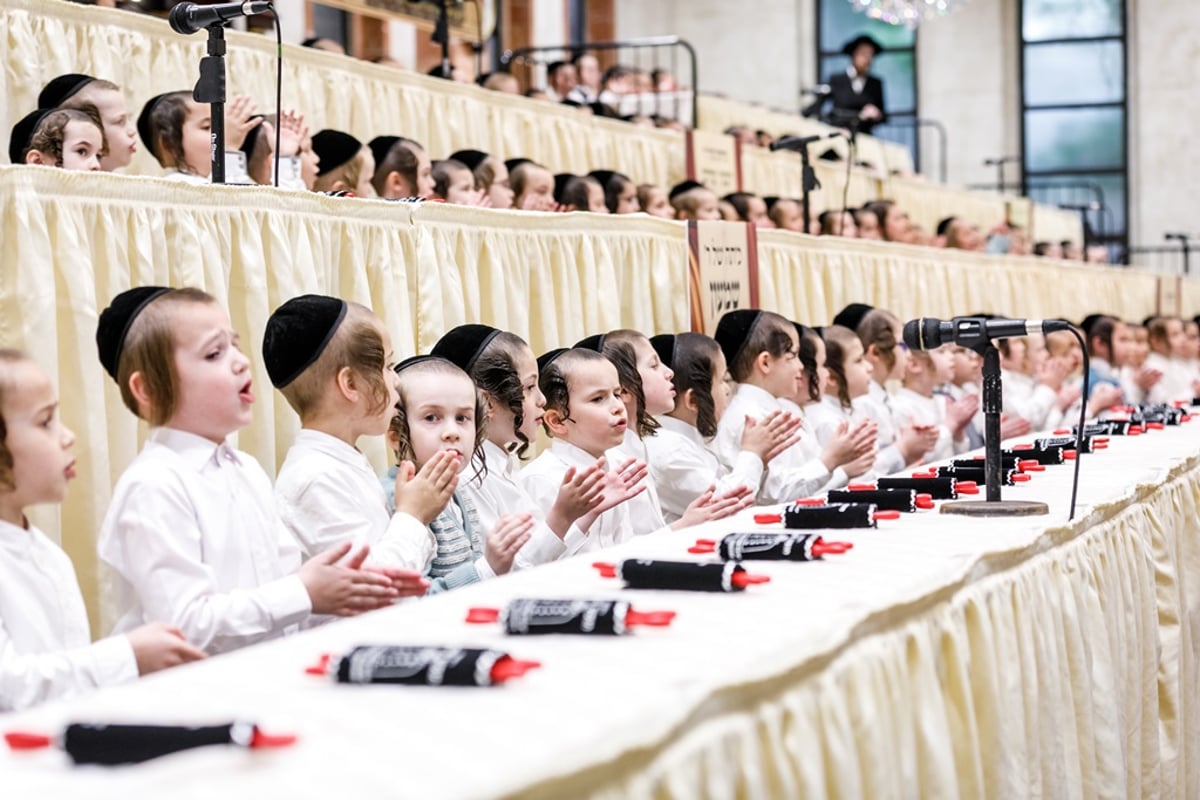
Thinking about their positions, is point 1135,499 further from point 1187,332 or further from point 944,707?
point 1187,332

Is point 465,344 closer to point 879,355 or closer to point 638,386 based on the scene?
point 638,386

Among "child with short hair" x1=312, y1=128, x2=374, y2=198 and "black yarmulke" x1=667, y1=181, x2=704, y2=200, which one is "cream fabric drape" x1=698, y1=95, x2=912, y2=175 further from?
"child with short hair" x1=312, y1=128, x2=374, y2=198

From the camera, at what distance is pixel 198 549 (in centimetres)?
259

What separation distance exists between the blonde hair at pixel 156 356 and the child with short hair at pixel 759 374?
258 cm

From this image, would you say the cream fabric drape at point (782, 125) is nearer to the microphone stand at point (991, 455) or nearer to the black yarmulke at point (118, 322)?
the microphone stand at point (991, 455)

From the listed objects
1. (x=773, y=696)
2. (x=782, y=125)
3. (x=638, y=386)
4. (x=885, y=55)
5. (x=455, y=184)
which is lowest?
(x=773, y=696)

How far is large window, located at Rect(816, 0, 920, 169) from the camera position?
57.0 ft

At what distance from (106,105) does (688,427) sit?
2.06m

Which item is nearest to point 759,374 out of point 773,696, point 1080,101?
point 773,696

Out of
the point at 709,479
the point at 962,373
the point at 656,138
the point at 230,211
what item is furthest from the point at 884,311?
the point at 230,211

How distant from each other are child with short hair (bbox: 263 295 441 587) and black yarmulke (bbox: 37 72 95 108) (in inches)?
76.9

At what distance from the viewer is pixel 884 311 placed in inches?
253

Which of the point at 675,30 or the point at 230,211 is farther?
the point at 675,30

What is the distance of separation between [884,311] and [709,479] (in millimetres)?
2099
